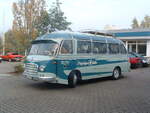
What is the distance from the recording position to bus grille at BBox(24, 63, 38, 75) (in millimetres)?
9143

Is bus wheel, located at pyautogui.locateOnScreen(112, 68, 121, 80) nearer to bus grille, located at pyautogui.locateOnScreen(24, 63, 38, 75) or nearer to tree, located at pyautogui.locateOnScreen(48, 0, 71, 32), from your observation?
bus grille, located at pyautogui.locateOnScreen(24, 63, 38, 75)

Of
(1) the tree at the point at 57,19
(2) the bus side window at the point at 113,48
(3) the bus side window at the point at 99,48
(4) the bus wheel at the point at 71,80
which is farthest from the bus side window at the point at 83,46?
(1) the tree at the point at 57,19

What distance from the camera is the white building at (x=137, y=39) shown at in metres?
27.7

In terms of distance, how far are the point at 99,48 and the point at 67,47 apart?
2.54 m

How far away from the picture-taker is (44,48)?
9.79 meters

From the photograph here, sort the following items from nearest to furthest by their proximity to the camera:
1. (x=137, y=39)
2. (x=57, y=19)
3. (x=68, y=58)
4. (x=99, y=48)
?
(x=68, y=58), (x=99, y=48), (x=57, y=19), (x=137, y=39)

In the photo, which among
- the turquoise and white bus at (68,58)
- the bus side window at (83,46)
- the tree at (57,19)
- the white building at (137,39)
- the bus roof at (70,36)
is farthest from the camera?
the white building at (137,39)

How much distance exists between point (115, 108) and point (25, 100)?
3107 mm

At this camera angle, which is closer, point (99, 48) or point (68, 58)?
point (68, 58)

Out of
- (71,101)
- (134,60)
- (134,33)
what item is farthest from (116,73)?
(134,33)

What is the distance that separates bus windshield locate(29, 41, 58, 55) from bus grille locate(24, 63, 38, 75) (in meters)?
0.72

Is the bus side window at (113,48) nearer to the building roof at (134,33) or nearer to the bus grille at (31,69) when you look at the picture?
the bus grille at (31,69)

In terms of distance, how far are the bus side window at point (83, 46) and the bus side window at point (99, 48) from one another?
19.5 inches

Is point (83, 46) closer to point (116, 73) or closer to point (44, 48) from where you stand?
point (44, 48)
